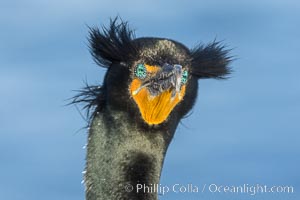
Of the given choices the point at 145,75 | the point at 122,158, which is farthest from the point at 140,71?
the point at 122,158

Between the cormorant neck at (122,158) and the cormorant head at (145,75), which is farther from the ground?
the cormorant head at (145,75)

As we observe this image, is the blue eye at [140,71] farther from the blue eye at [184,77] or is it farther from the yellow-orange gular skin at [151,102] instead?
the blue eye at [184,77]

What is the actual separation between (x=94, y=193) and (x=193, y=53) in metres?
2.10

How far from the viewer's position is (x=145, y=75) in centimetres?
1418

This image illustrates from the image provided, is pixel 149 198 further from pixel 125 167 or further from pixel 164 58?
pixel 164 58

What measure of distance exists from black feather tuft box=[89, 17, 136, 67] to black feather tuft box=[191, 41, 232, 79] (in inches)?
33.3

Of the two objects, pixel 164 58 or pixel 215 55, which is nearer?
pixel 164 58

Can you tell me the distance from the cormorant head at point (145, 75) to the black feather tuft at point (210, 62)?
3 centimetres

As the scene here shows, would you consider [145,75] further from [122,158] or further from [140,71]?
[122,158]

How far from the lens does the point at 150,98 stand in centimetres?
1414

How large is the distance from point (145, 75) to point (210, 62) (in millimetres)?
1293

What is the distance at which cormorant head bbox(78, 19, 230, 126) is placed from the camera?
46.3 ft

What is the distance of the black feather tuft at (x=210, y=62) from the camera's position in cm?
1489

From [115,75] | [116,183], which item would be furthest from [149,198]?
[115,75]
